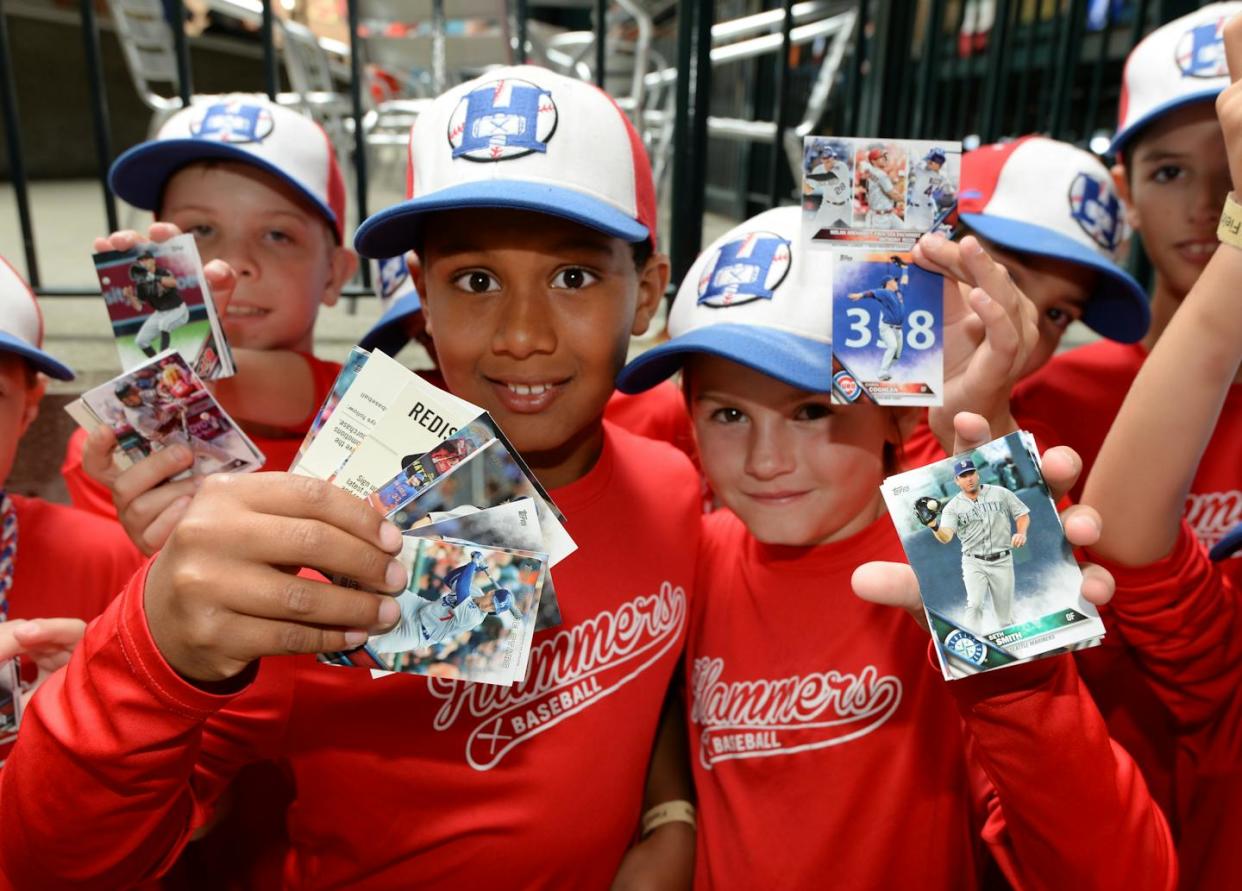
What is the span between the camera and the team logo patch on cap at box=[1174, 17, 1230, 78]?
1571 millimetres

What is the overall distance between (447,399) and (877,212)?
0.54 metres

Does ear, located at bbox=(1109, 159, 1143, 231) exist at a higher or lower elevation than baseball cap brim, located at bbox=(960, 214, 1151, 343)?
higher

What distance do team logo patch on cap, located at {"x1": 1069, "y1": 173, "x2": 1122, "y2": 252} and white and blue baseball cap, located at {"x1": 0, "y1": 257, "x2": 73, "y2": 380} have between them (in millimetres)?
1684

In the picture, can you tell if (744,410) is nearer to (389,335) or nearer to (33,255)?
(389,335)

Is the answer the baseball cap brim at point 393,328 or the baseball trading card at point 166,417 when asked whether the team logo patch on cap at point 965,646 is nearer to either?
the baseball trading card at point 166,417

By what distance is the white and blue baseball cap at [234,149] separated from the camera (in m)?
1.63

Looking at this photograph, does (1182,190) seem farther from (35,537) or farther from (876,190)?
(35,537)

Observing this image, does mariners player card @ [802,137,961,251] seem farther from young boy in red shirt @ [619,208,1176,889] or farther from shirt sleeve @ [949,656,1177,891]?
shirt sleeve @ [949,656,1177,891]

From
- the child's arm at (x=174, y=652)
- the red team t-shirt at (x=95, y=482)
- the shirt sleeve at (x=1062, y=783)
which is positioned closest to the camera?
the child's arm at (x=174, y=652)

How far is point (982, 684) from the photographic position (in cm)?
82

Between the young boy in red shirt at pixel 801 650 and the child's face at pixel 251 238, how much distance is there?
2.67 feet

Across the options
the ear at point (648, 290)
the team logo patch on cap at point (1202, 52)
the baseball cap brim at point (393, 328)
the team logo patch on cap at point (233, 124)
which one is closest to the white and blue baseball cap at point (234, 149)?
the team logo patch on cap at point (233, 124)

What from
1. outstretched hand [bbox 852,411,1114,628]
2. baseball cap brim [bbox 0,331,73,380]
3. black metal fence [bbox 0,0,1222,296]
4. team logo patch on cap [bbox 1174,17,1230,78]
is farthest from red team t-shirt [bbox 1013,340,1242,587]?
baseball cap brim [bbox 0,331,73,380]

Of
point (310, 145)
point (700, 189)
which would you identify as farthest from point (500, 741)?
point (700, 189)
